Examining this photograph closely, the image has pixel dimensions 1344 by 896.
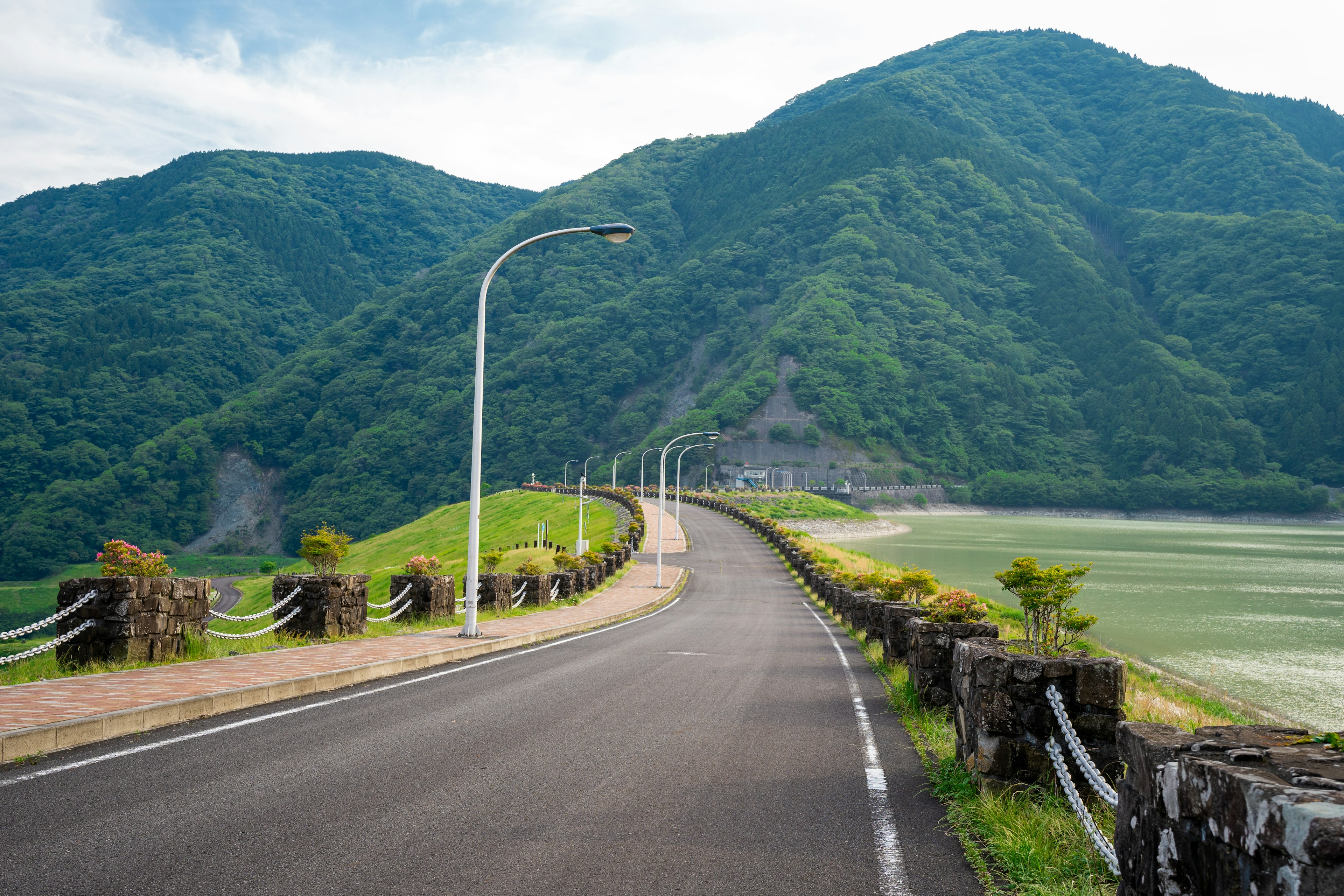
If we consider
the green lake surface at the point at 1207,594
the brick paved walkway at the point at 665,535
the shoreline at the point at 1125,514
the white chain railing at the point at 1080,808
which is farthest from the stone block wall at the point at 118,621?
the shoreline at the point at 1125,514

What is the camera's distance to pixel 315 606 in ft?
48.8

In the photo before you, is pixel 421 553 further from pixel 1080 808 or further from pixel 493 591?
pixel 1080 808

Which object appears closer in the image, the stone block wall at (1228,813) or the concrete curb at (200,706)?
the stone block wall at (1228,813)

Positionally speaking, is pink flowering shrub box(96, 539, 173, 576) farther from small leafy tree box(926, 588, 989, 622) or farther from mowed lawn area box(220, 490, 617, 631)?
mowed lawn area box(220, 490, 617, 631)

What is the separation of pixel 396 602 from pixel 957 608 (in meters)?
10.9

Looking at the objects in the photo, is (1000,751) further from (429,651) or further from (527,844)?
(429,651)

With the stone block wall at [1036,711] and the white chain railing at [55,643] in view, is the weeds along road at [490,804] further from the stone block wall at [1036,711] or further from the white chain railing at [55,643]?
the white chain railing at [55,643]

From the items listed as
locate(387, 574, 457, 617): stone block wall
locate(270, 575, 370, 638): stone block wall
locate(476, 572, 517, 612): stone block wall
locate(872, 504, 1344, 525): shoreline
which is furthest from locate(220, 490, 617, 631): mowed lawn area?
locate(872, 504, 1344, 525): shoreline

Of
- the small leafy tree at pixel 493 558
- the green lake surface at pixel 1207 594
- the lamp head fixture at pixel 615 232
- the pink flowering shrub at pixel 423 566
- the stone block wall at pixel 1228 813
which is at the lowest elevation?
the green lake surface at pixel 1207 594

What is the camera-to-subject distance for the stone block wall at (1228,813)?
8.14 ft

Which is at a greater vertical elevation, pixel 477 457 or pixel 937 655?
pixel 477 457

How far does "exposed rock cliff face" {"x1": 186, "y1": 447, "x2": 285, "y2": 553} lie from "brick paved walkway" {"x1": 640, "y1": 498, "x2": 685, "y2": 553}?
90676 millimetres

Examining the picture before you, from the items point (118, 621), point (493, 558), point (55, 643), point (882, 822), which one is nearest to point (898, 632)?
point (882, 822)

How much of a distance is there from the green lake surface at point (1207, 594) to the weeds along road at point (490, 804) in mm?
8983
